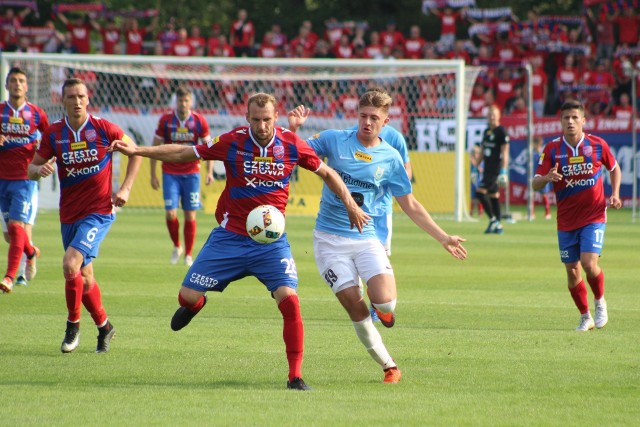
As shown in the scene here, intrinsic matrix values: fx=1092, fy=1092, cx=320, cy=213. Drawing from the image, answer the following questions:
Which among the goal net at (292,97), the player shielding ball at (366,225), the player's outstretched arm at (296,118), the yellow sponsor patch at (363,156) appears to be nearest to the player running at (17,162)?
the player's outstretched arm at (296,118)

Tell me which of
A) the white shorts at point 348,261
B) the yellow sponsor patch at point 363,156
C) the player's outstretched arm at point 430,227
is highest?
the yellow sponsor patch at point 363,156

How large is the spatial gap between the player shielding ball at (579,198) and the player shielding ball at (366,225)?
2729 millimetres

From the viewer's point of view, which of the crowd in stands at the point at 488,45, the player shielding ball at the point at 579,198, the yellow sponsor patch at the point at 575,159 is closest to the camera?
the player shielding ball at the point at 579,198

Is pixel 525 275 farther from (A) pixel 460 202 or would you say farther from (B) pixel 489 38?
(B) pixel 489 38

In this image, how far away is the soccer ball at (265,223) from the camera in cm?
716

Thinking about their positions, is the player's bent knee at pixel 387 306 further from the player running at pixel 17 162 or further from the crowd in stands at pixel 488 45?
the crowd in stands at pixel 488 45

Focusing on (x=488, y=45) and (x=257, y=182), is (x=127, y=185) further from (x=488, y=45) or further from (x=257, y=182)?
(x=488, y=45)

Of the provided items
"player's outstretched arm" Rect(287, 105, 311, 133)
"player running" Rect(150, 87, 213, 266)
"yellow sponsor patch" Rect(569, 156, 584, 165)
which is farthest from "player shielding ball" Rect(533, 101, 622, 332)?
"player running" Rect(150, 87, 213, 266)

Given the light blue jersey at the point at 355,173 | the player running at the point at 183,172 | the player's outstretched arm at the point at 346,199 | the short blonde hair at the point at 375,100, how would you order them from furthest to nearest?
the player running at the point at 183,172, the light blue jersey at the point at 355,173, the short blonde hair at the point at 375,100, the player's outstretched arm at the point at 346,199

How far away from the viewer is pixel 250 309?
11008 mm

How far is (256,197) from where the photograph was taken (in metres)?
7.34

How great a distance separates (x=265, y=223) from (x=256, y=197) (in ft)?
0.86

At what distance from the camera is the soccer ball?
23.5 ft

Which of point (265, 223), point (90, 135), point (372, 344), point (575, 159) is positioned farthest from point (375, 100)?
point (575, 159)
